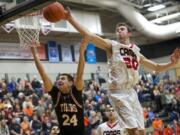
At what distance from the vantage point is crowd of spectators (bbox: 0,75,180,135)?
37.6 feet

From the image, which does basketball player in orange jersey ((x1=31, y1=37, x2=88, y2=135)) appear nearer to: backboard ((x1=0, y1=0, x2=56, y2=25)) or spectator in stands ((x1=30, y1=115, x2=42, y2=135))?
backboard ((x1=0, y1=0, x2=56, y2=25))

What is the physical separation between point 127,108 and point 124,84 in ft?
0.99

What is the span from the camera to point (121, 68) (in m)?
4.82

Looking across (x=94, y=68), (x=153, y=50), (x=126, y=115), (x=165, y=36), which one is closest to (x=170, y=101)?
(x=165, y=36)

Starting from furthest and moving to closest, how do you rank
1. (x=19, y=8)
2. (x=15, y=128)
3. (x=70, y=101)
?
(x=15, y=128) < (x=19, y=8) < (x=70, y=101)

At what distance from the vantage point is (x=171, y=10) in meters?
21.3

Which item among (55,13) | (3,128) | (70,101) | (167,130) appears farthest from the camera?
(167,130)

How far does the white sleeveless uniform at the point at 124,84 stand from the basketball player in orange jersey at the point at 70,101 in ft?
1.68

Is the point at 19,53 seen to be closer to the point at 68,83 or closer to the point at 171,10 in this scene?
the point at 171,10

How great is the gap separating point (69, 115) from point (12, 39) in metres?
13.8

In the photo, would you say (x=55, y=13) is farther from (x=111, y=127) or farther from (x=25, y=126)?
(x=25, y=126)

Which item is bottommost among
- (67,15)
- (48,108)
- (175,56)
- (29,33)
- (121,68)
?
(48,108)

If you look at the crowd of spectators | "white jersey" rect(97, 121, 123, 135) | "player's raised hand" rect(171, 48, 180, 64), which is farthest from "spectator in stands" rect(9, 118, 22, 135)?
"player's raised hand" rect(171, 48, 180, 64)

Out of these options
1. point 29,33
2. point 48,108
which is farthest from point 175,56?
point 48,108
